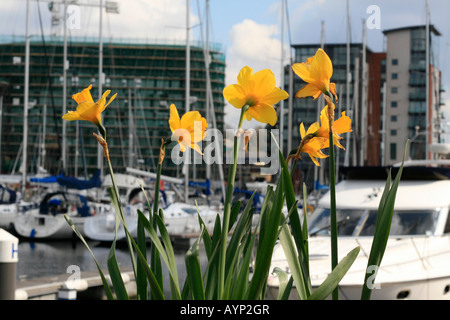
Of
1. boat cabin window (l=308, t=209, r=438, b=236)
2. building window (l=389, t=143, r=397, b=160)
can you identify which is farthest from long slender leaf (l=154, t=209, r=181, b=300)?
building window (l=389, t=143, r=397, b=160)

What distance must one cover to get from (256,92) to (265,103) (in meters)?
0.04

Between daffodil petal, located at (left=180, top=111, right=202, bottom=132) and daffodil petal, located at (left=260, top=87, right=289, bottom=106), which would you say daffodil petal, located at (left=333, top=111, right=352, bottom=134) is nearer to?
daffodil petal, located at (left=260, top=87, right=289, bottom=106)

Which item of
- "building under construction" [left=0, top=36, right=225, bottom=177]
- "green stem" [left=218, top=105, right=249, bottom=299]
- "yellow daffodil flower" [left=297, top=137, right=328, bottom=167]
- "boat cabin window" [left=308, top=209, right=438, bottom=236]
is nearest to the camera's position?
"green stem" [left=218, top=105, right=249, bottom=299]

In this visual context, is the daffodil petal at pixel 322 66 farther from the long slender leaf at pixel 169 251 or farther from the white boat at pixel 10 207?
the white boat at pixel 10 207

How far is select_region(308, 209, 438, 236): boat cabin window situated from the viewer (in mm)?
9148

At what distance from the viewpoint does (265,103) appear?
83.0 inches

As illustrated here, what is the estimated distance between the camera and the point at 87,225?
28469mm

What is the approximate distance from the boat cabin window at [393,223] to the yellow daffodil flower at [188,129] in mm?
7132

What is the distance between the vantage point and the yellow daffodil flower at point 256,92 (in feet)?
6.81

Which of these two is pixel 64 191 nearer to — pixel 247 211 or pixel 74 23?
pixel 74 23

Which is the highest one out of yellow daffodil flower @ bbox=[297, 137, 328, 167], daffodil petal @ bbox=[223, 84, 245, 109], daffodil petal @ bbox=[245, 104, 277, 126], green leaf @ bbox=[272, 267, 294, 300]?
daffodil petal @ bbox=[223, 84, 245, 109]

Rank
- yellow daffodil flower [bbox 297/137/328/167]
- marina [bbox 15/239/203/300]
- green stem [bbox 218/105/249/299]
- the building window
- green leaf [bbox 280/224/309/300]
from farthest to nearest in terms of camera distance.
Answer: the building window, marina [bbox 15/239/203/300], yellow daffodil flower [bbox 297/137/328/167], green leaf [bbox 280/224/309/300], green stem [bbox 218/105/249/299]

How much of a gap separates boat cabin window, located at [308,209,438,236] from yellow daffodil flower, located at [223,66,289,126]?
23.9ft

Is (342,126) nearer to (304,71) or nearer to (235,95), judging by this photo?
(304,71)
